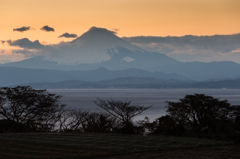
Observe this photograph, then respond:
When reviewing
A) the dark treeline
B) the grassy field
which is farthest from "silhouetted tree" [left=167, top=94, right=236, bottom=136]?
the grassy field

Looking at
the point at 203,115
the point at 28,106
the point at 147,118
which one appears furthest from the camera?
the point at 28,106

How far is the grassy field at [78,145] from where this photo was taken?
20359 mm

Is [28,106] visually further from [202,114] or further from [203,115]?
[203,115]

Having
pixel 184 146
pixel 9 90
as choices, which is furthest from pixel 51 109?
pixel 184 146

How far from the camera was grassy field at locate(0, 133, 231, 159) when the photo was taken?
66.8 feet

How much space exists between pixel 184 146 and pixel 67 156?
768cm

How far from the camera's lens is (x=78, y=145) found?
21641 mm

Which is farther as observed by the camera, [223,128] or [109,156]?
[223,128]

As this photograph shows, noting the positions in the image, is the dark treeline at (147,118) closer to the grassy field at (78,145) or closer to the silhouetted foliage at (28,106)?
the silhouetted foliage at (28,106)

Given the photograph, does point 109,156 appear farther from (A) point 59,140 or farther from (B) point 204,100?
(B) point 204,100

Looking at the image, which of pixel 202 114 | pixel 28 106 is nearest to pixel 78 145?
pixel 28 106

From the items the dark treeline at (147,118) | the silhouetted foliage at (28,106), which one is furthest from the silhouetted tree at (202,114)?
the silhouetted foliage at (28,106)

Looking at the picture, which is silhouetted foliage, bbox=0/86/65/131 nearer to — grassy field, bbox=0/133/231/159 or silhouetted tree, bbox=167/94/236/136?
grassy field, bbox=0/133/231/159

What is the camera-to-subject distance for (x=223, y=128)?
32.0 meters
